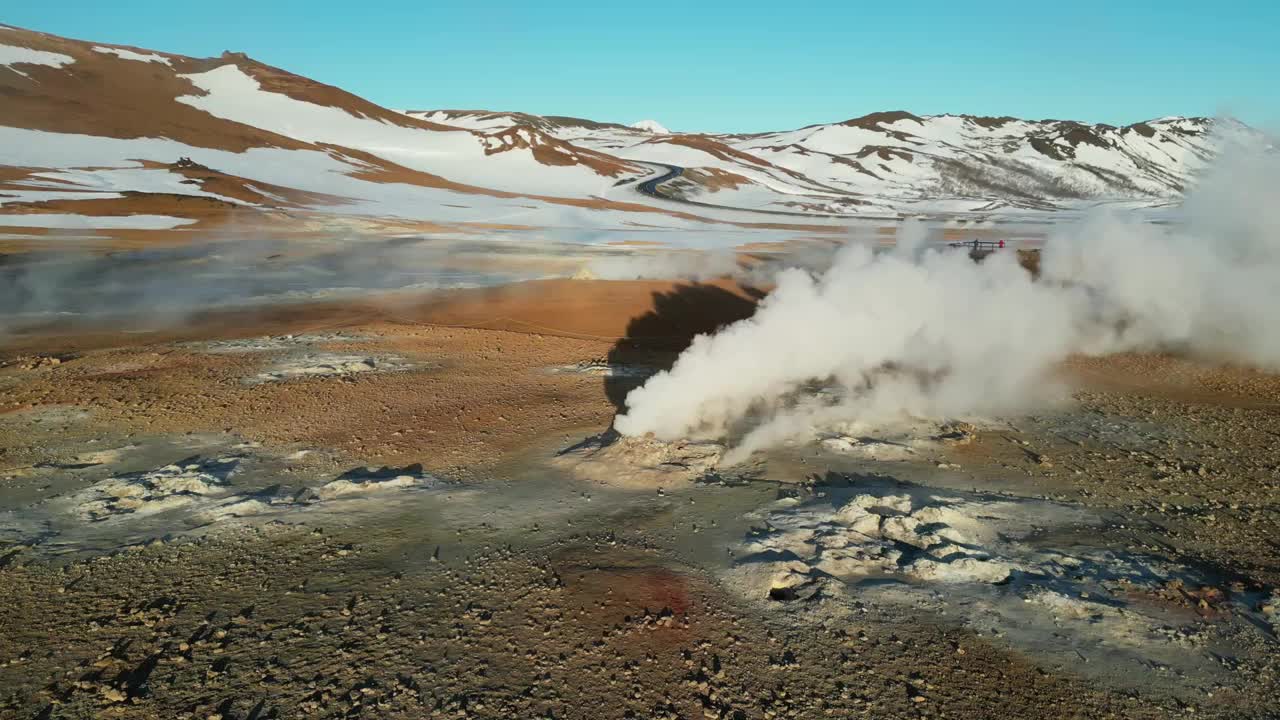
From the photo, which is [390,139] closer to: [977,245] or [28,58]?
[28,58]

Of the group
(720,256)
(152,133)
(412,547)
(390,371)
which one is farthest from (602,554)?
(152,133)

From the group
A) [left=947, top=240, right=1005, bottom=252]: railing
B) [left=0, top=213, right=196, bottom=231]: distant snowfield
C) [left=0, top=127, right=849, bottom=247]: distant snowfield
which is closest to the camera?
[left=947, top=240, right=1005, bottom=252]: railing

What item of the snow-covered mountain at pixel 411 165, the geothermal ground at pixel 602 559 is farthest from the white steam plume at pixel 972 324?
the snow-covered mountain at pixel 411 165

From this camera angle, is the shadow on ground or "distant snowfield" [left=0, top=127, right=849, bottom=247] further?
"distant snowfield" [left=0, top=127, right=849, bottom=247]

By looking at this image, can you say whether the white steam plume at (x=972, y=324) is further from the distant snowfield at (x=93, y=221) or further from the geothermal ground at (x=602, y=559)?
the distant snowfield at (x=93, y=221)

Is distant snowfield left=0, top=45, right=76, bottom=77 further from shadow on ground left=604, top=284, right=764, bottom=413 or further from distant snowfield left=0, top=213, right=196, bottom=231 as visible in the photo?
shadow on ground left=604, top=284, right=764, bottom=413

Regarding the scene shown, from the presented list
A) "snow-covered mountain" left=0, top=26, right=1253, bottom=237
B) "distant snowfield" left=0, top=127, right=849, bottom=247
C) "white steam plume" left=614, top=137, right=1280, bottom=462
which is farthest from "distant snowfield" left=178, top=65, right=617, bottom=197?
"white steam plume" left=614, top=137, right=1280, bottom=462
